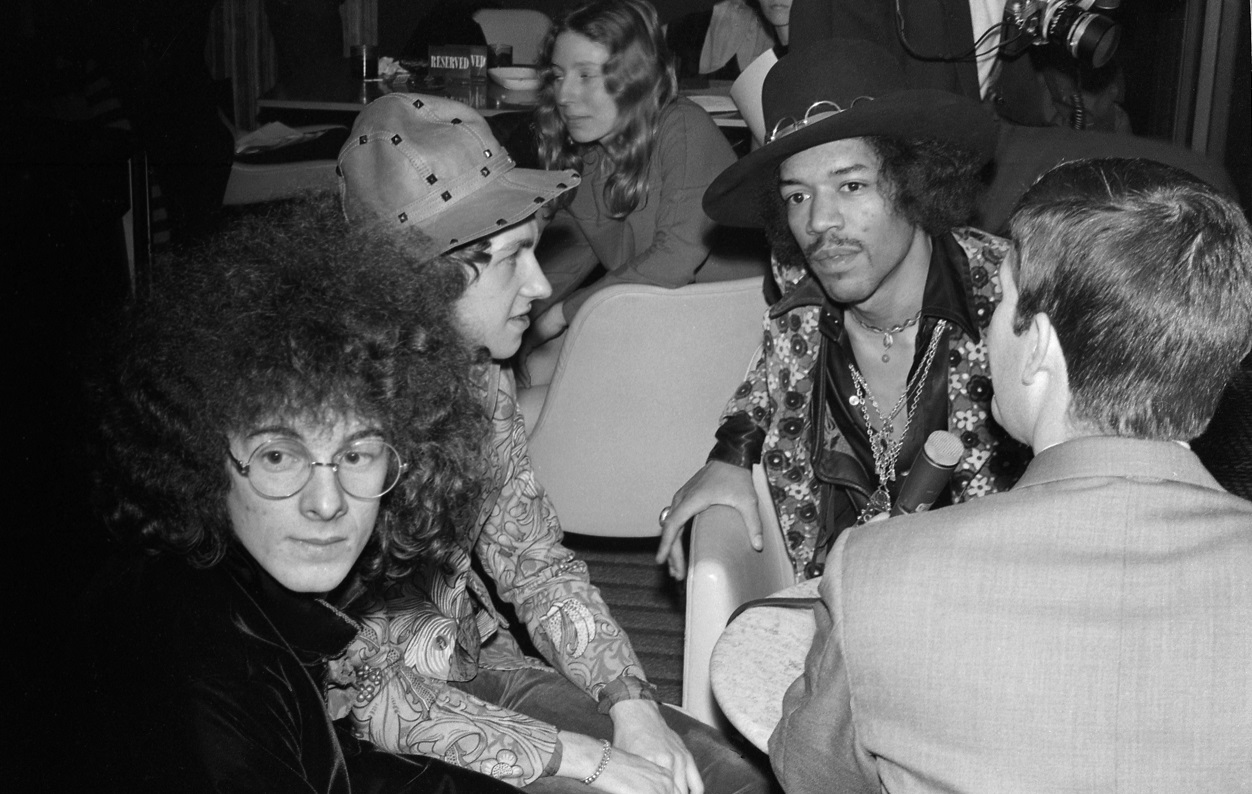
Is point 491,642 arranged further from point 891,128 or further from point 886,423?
point 891,128

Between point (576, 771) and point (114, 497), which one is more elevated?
point (114, 497)

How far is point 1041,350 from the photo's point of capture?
1134mm

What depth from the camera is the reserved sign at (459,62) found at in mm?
5355

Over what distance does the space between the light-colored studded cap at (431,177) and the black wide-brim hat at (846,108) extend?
54 centimetres

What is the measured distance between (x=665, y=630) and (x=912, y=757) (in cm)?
199

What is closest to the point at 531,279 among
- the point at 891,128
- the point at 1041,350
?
the point at 891,128

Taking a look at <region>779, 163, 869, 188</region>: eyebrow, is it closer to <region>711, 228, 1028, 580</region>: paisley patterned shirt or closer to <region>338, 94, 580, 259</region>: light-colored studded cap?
<region>711, 228, 1028, 580</region>: paisley patterned shirt

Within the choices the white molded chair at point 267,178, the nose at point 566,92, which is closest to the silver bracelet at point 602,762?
the nose at point 566,92

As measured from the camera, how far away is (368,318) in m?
1.30

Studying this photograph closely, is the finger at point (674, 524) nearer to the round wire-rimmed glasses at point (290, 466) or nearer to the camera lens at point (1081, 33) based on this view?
the round wire-rimmed glasses at point (290, 466)

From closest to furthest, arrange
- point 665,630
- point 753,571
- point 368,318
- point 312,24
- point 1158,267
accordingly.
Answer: point 1158,267
point 368,318
point 753,571
point 665,630
point 312,24

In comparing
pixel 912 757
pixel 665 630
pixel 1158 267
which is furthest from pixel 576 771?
pixel 665 630

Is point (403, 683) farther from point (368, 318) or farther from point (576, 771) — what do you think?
point (368, 318)

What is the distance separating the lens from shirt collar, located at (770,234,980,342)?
6.73 feet
